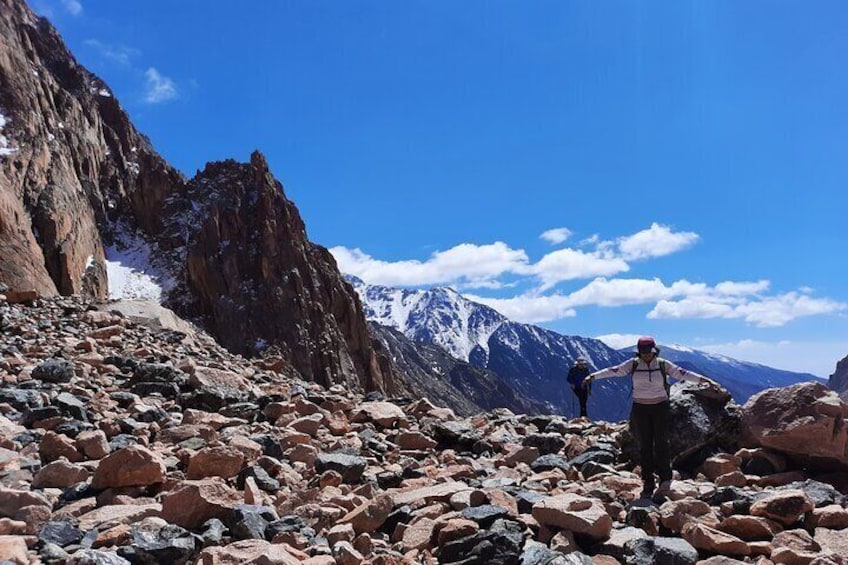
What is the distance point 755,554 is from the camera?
600 centimetres

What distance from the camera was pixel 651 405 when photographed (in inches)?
392

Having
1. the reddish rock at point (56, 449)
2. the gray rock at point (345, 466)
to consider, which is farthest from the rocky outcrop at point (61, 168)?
the gray rock at point (345, 466)

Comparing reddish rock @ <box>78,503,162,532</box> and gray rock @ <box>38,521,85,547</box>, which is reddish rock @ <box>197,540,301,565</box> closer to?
reddish rock @ <box>78,503,162,532</box>

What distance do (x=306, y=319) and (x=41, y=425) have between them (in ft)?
419

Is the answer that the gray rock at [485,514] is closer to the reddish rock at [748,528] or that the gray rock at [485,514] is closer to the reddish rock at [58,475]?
the reddish rock at [748,528]

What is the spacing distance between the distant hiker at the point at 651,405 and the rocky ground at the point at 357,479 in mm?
659

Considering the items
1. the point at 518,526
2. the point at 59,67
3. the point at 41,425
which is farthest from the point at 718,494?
the point at 59,67

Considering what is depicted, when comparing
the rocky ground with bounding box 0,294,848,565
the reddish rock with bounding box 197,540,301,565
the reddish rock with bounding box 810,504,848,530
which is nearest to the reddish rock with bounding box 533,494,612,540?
the rocky ground with bounding box 0,294,848,565

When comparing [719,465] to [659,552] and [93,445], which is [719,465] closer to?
[659,552]

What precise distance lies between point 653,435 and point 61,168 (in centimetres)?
10854

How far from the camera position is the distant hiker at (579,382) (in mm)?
20148

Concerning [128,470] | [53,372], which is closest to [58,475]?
[128,470]

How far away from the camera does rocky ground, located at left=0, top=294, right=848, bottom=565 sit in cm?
568

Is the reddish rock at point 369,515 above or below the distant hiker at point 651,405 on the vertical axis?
below
